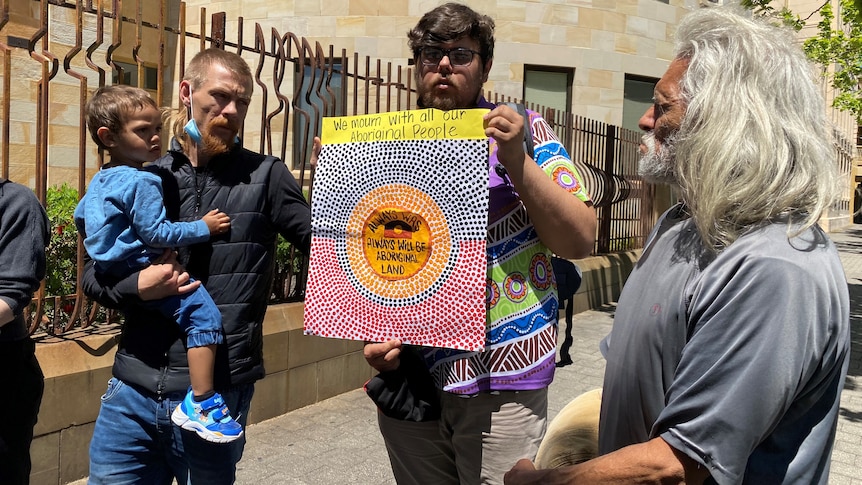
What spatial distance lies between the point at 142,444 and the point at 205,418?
310mm

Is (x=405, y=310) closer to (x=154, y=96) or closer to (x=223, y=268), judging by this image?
(x=223, y=268)

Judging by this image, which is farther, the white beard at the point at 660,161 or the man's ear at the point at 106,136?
the man's ear at the point at 106,136

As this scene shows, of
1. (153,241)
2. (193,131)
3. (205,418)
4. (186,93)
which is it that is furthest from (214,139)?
(205,418)

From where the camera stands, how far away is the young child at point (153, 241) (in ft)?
7.07

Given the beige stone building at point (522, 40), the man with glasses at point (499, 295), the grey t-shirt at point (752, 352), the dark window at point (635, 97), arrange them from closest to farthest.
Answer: the grey t-shirt at point (752, 352), the man with glasses at point (499, 295), the beige stone building at point (522, 40), the dark window at point (635, 97)

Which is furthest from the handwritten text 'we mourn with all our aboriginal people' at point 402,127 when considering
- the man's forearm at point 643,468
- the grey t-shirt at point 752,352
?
the man's forearm at point 643,468

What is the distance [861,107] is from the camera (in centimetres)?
1723

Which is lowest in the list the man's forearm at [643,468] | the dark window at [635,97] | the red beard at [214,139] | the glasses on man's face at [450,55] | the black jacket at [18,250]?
the man's forearm at [643,468]

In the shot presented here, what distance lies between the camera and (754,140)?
1253 millimetres

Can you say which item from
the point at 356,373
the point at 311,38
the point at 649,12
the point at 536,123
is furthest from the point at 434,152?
the point at 649,12

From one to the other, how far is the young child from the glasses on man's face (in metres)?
0.87

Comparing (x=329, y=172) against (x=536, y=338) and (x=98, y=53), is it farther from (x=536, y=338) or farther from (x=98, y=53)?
(x=98, y=53)

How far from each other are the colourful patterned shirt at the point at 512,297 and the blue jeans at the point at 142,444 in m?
0.88

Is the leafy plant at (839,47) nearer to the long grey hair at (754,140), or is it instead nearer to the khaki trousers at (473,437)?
the khaki trousers at (473,437)
